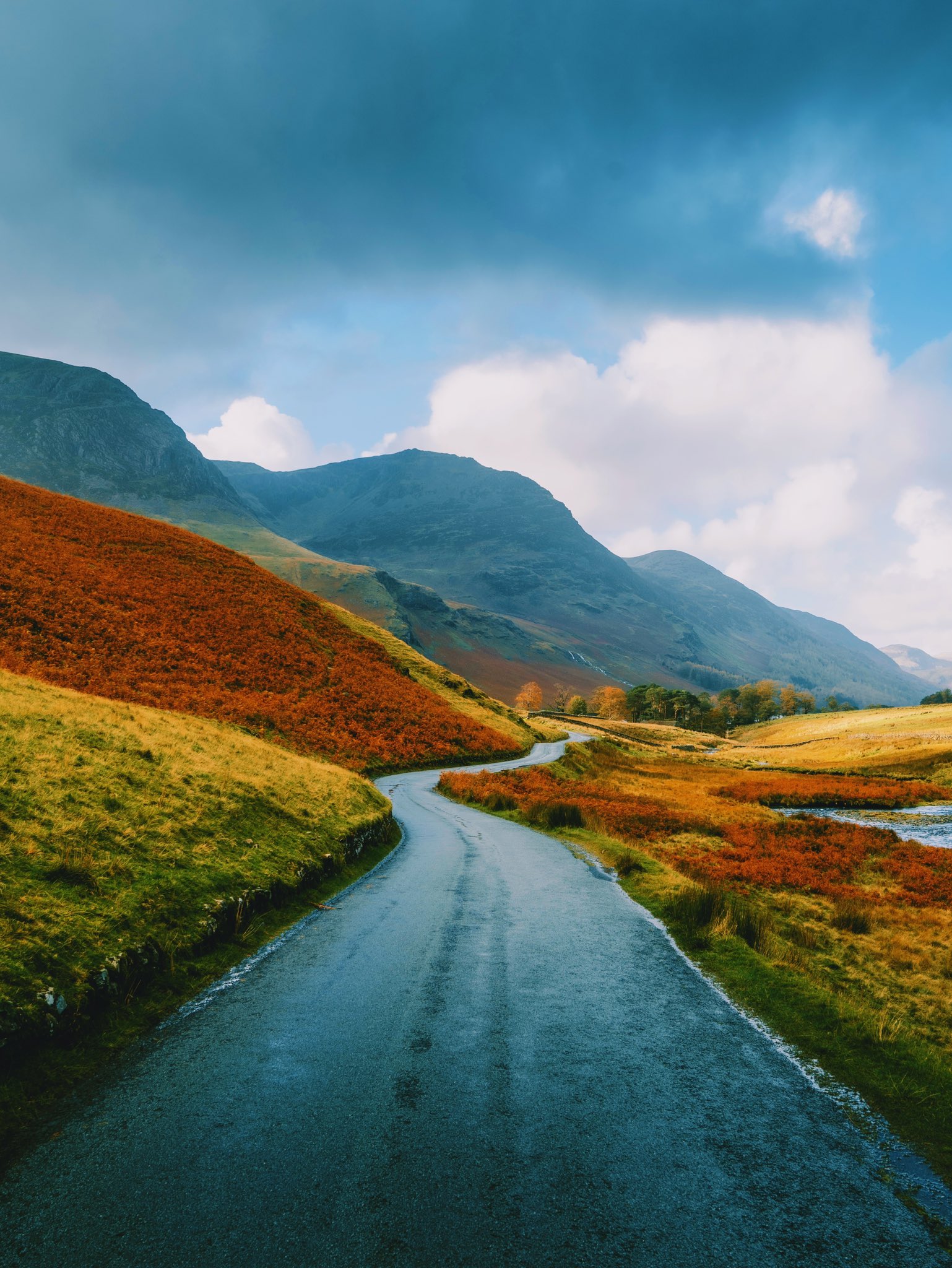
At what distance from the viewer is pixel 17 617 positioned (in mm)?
32250

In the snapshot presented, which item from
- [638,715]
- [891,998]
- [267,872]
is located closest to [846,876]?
[891,998]

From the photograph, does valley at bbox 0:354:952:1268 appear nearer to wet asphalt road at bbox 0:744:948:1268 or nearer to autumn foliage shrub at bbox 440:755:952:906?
wet asphalt road at bbox 0:744:948:1268

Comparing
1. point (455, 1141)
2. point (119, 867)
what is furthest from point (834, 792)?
point (119, 867)

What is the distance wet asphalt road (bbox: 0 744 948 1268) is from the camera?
13.6ft

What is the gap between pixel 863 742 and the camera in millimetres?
82750

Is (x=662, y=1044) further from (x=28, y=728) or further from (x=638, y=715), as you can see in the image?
(x=638, y=715)

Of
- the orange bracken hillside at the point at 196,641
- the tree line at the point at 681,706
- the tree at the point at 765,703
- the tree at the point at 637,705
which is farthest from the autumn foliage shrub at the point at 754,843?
the tree at the point at 765,703

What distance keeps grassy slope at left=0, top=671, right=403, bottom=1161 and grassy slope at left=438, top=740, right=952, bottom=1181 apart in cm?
805

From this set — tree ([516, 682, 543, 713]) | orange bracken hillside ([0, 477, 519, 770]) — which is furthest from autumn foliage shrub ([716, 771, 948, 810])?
tree ([516, 682, 543, 713])

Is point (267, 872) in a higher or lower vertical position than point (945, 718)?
lower

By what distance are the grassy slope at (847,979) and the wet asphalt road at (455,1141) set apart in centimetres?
72

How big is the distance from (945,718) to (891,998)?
111 m

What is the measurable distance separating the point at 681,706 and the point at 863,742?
6748 centimetres

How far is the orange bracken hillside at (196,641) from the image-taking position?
33.0 m
